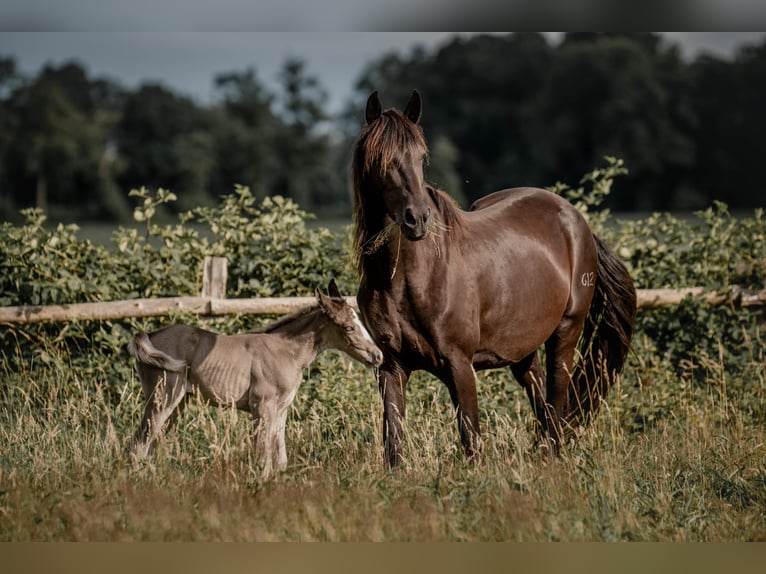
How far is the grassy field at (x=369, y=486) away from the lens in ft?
14.2

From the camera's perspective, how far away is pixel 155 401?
541 cm

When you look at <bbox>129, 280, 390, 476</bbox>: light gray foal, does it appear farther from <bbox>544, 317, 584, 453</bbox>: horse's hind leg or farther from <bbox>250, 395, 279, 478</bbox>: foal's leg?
<bbox>544, 317, 584, 453</bbox>: horse's hind leg

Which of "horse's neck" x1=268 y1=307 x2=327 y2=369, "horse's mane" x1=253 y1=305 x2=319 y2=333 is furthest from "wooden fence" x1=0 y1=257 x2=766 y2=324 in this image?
"horse's neck" x1=268 y1=307 x2=327 y2=369

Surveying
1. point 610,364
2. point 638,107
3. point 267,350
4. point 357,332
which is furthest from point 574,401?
point 638,107

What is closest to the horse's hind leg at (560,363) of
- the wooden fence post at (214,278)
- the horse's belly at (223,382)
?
the horse's belly at (223,382)

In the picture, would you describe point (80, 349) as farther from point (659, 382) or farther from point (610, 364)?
point (659, 382)

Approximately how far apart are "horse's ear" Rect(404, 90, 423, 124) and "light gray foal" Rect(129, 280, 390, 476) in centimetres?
128

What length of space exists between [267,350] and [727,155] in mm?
50258

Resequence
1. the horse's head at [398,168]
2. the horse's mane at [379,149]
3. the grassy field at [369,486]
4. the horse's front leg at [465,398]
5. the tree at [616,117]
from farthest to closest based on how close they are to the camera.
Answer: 1. the tree at [616,117]
2. the horse's front leg at [465,398]
3. the horse's mane at [379,149]
4. the horse's head at [398,168]
5. the grassy field at [369,486]

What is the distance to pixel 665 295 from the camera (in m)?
7.88

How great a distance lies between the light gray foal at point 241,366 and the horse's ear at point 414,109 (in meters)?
1.28

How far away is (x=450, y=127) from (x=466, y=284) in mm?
56591

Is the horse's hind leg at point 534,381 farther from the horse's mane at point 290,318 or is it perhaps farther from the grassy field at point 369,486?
the horse's mane at point 290,318

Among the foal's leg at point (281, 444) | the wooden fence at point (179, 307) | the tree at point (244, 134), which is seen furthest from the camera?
the tree at point (244, 134)
